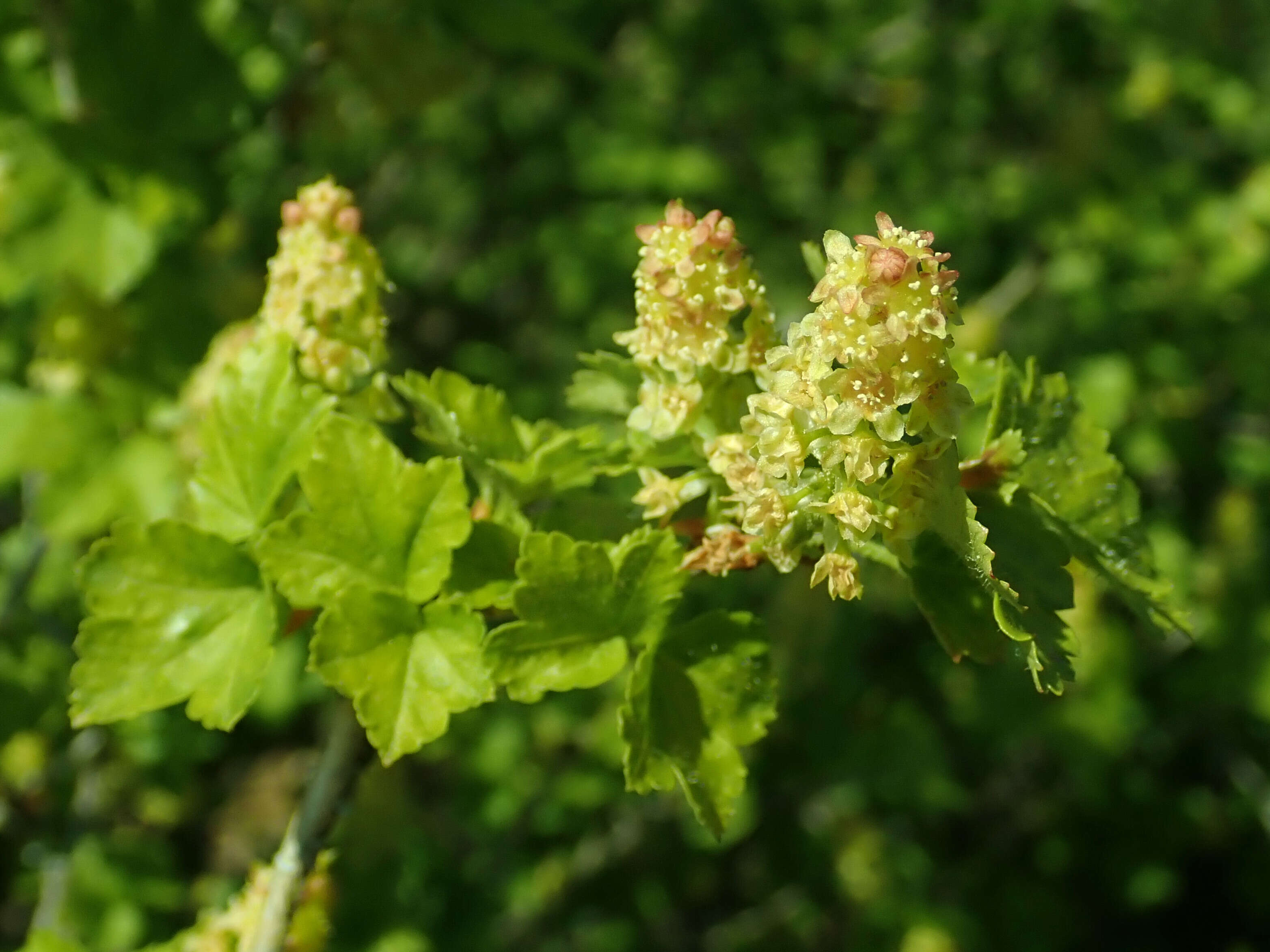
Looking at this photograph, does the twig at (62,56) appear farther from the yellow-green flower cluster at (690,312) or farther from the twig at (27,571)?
the yellow-green flower cluster at (690,312)

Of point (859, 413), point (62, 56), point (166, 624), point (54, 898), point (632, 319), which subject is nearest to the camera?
point (859, 413)

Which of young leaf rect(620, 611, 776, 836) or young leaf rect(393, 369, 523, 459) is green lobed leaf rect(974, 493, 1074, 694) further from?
young leaf rect(393, 369, 523, 459)

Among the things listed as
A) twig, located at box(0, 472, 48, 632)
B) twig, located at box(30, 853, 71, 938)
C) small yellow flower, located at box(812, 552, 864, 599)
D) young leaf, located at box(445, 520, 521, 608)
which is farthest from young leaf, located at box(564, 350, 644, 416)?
twig, located at box(30, 853, 71, 938)

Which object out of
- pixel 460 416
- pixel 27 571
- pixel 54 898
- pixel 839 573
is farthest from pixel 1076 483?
pixel 54 898

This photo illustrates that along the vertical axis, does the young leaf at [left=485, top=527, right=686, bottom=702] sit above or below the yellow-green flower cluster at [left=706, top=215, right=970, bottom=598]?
below

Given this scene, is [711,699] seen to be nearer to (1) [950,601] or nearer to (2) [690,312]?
(1) [950,601]
